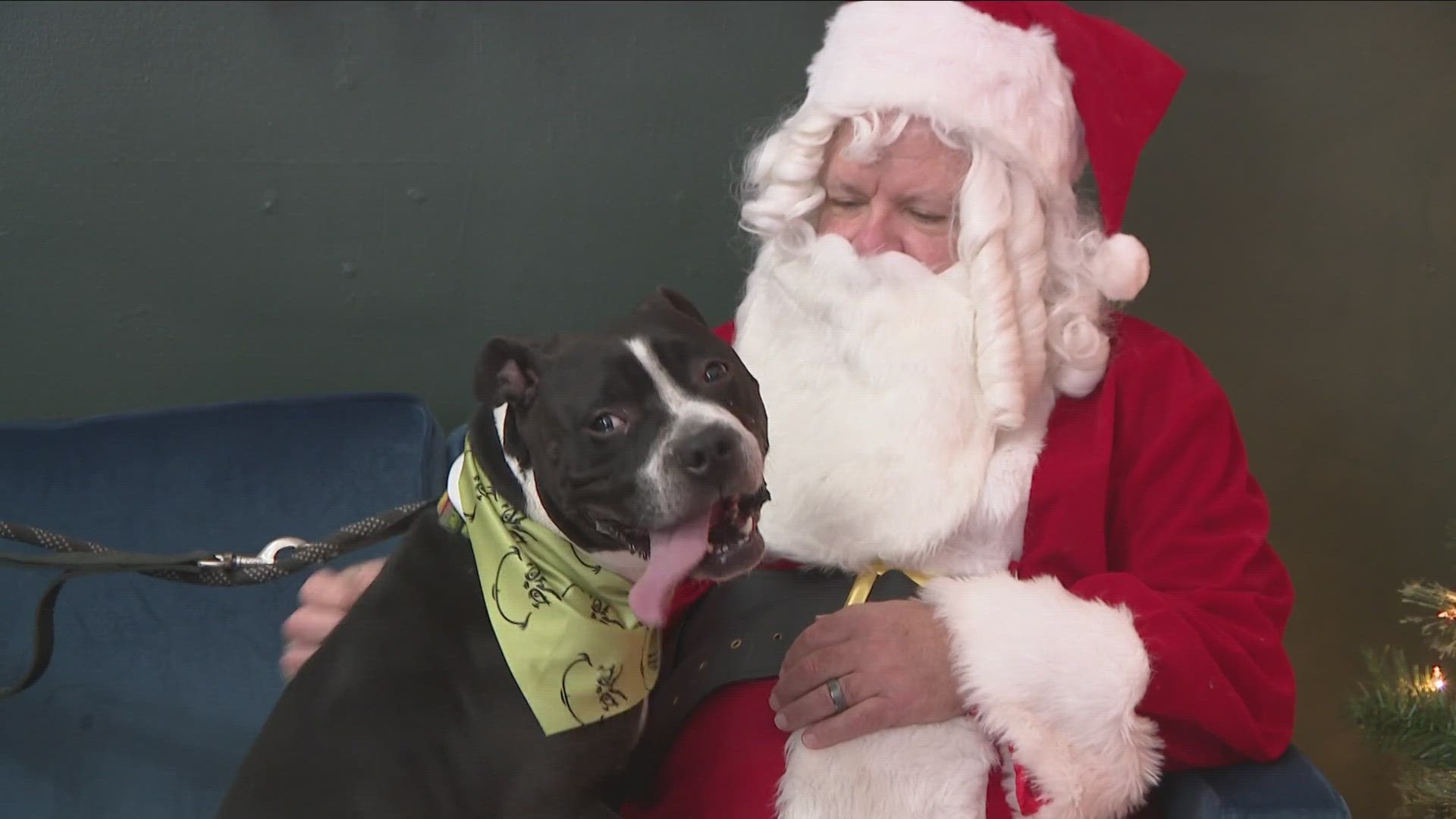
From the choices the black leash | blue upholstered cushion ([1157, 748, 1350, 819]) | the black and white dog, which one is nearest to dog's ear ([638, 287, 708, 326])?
the black and white dog

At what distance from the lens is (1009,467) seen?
1.58m

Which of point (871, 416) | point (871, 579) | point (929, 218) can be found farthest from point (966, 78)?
point (871, 579)

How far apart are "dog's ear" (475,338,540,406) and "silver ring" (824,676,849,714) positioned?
543 mm

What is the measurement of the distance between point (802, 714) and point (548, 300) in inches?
41.9

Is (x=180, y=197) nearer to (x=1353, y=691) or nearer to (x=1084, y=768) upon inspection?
(x=1084, y=768)

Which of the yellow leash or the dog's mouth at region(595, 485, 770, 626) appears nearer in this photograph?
the dog's mouth at region(595, 485, 770, 626)

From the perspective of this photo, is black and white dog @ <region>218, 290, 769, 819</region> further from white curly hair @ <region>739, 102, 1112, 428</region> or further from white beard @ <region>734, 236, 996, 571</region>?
white curly hair @ <region>739, 102, 1112, 428</region>

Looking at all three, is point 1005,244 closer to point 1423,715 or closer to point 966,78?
point 966,78

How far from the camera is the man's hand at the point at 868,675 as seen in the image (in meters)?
1.43

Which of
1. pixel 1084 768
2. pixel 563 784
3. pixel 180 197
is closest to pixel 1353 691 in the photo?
pixel 1084 768

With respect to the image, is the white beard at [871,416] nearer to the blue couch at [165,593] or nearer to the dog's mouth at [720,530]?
the dog's mouth at [720,530]

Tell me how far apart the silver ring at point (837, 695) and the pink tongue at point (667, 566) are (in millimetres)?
304

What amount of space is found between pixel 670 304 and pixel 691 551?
0.38 meters

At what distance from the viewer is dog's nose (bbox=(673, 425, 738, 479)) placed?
1.21 metres
